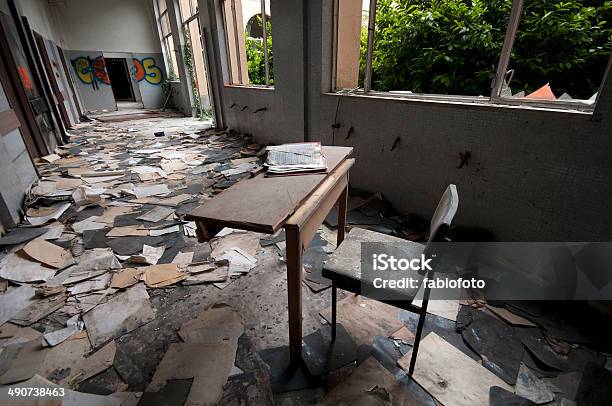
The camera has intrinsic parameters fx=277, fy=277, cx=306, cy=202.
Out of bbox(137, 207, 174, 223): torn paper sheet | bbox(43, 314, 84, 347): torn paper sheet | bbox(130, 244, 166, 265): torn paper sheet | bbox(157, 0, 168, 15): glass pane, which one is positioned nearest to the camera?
bbox(43, 314, 84, 347): torn paper sheet

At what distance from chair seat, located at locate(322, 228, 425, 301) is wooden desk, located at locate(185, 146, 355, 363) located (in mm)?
182

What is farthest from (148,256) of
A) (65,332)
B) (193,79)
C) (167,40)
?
(167,40)

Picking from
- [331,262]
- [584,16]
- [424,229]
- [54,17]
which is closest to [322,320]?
[331,262]

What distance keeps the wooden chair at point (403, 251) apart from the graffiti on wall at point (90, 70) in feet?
49.2

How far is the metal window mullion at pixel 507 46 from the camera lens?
1907mm

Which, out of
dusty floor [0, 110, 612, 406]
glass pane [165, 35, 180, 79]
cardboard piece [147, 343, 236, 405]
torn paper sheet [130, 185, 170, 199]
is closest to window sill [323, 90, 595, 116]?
dusty floor [0, 110, 612, 406]

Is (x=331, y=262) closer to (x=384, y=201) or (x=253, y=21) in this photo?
(x=384, y=201)

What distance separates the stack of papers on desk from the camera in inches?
64.8

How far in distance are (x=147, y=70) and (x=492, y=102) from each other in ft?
48.5

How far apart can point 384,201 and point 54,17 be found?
576 inches

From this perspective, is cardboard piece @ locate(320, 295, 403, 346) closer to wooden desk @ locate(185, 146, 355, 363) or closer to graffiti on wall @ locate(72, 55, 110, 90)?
wooden desk @ locate(185, 146, 355, 363)

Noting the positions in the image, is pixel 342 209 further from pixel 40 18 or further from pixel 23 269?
pixel 40 18

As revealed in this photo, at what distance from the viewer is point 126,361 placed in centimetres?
157

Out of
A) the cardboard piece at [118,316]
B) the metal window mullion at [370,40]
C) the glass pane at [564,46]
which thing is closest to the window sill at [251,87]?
the metal window mullion at [370,40]
